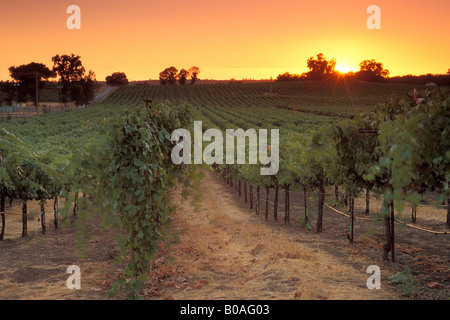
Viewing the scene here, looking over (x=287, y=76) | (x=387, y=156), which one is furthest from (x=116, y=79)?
(x=387, y=156)

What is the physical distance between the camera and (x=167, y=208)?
8438 mm

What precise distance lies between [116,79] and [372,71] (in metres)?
94.7

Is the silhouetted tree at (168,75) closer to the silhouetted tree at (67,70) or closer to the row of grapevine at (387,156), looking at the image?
the silhouetted tree at (67,70)

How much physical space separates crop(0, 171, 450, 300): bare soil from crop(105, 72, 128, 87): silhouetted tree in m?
147

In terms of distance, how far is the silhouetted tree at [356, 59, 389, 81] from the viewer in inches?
5359

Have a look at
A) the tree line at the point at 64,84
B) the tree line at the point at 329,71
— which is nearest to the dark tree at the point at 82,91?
the tree line at the point at 64,84

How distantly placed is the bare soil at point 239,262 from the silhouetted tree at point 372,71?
128341mm

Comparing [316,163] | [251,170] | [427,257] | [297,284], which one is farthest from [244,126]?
[297,284]

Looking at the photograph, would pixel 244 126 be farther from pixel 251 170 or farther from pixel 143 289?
pixel 143 289

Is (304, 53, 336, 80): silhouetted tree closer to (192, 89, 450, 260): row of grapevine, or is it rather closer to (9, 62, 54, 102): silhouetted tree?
(9, 62, 54, 102): silhouetted tree

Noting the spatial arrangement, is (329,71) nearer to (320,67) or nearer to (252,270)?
(320,67)

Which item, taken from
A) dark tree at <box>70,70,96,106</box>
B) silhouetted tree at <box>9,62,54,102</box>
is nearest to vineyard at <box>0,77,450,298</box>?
dark tree at <box>70,70,96,106</box>

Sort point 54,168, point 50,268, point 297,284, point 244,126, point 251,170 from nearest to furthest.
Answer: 1. point 297,284
2. point 50,268
3. point 54,168
4. point 251,170
5. point 244,126
